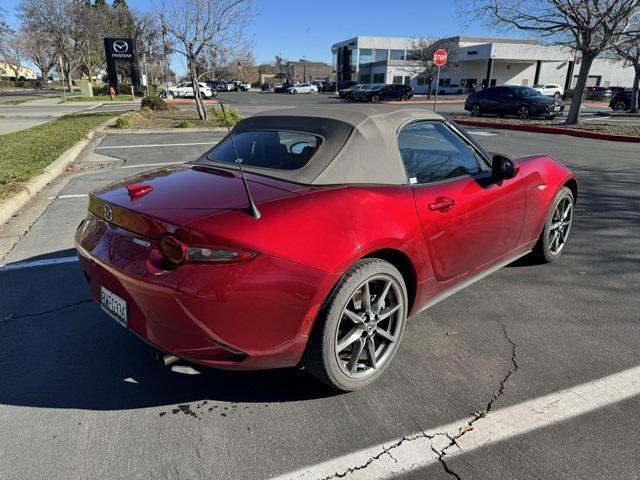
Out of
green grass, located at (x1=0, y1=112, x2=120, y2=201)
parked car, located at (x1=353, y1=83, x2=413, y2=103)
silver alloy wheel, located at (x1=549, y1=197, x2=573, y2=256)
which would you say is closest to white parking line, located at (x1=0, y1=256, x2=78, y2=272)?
green grass, located at (x1=0, y1=112, x2=120, y2=201)

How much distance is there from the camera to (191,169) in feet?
10.00

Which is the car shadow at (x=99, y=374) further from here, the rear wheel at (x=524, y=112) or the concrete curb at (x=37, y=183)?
the rear wheel at (x=524, y=112)

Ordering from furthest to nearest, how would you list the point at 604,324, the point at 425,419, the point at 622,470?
the point at 604,324 < the point at 425,419 < the point at 622,470

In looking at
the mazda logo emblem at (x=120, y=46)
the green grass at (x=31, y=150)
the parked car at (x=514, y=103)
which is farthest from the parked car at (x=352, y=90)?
the green grass at (x=31, y=150)

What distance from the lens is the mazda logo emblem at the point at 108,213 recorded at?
246 cm

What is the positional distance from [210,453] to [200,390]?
50 cm

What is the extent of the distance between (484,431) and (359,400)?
657 millimetres

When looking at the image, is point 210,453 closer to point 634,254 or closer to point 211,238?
point 211,238

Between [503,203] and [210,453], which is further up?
[503,203]

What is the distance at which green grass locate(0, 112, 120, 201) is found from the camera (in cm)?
707

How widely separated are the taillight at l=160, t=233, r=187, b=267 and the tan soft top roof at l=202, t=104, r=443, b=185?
76 cm

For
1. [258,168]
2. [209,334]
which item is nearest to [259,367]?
[209,334]

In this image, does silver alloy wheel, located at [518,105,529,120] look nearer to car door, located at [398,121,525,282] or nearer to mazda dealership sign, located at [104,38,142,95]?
car door, located at [398,121,525,282]

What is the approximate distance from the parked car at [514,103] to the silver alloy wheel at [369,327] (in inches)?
880
